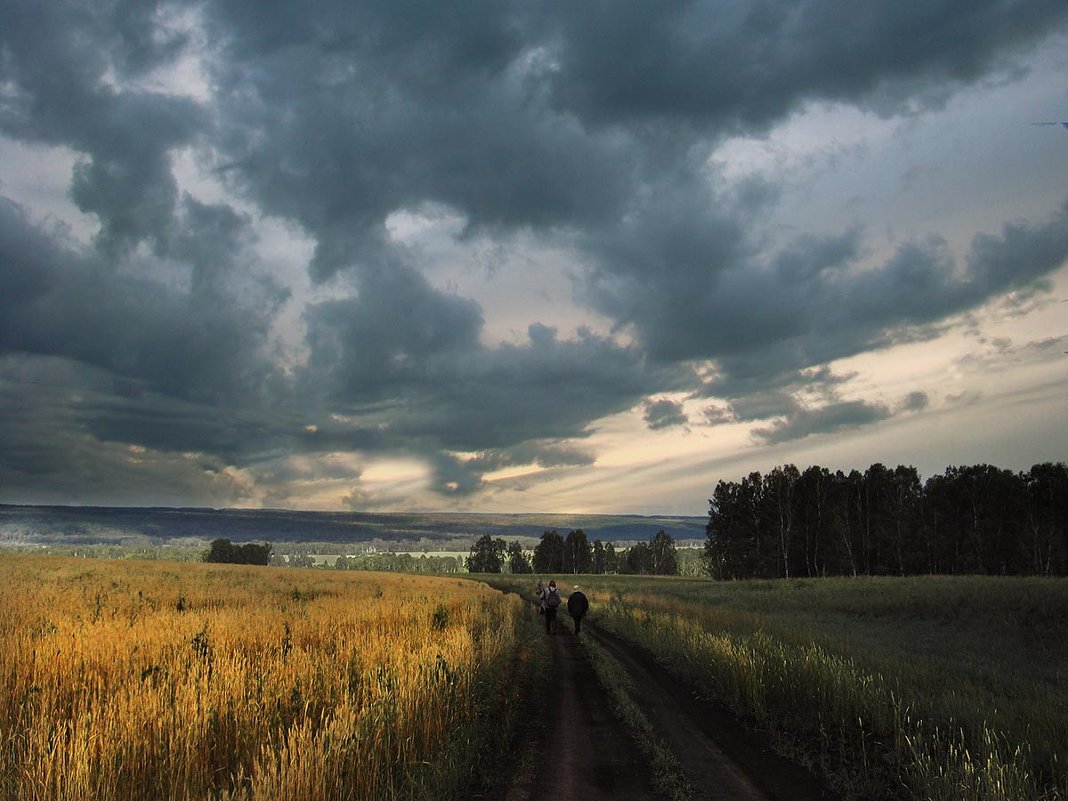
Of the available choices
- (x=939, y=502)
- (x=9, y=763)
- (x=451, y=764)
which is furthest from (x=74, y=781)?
(x=939, y=502)

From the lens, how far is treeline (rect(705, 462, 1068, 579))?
6600cm

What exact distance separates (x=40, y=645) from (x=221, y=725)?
518 cm

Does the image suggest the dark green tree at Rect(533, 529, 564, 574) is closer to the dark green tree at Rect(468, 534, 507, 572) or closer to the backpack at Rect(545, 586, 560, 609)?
the dark green tree at Rect(468, 534, 507, 572)

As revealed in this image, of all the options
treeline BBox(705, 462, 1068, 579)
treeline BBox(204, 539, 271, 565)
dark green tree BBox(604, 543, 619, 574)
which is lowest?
dark green tree BBox(604, 543, 619, 574)

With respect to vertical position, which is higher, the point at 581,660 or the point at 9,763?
the point at 9,763

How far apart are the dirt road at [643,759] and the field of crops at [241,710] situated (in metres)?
0.99

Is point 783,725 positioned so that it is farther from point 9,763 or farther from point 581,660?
point 9,763

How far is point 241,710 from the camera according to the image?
24.5 feet

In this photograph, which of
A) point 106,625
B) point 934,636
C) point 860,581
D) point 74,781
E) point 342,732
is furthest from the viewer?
point 860,581

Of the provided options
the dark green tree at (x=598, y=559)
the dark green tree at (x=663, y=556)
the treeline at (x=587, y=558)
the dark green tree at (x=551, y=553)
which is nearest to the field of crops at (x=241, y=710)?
the treeline at (x=587, y=558)

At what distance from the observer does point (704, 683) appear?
1450 cm

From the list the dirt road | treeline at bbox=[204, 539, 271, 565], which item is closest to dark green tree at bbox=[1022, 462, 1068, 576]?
the dirt road

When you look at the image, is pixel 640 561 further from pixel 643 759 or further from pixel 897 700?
pixel 643 759

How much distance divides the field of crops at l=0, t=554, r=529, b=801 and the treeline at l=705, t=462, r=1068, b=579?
73682mm
